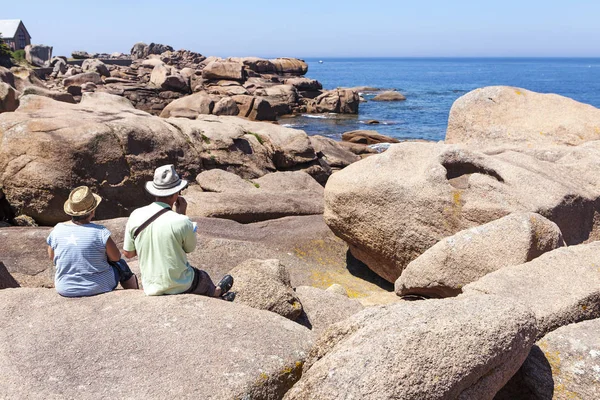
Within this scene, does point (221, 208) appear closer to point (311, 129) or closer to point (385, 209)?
point (385, 209)

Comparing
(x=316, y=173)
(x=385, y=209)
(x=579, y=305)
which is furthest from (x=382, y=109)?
(x=579, y=305)

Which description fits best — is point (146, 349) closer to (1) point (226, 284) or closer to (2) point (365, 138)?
(1) point (226, 284)

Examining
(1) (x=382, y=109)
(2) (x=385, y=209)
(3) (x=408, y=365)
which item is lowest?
(1) (x=382, y=109)

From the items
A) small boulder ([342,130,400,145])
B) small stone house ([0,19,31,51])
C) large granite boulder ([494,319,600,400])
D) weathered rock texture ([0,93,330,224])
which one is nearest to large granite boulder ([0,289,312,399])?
large granite boulder ([494,319,600,400])

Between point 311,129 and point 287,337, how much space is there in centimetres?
4279

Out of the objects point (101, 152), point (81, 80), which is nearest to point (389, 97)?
point (81, 80)

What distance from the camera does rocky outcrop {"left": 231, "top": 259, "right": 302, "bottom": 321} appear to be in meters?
6.70

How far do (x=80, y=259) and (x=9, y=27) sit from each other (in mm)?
100722

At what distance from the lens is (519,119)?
14117mm

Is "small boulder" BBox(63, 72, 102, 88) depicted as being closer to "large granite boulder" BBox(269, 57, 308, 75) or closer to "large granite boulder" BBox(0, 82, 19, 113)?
"large granite boulder" BBox(269, 57, 308, 75)

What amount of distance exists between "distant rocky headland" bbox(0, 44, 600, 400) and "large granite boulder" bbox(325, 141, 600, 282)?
0.12 feet

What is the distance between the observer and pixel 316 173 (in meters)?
22.0

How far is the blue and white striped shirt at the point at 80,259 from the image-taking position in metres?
6.33

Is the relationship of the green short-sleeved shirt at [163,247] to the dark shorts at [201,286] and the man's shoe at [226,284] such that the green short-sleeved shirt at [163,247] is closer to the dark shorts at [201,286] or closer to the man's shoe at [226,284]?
the dark shorts at [201,286]
